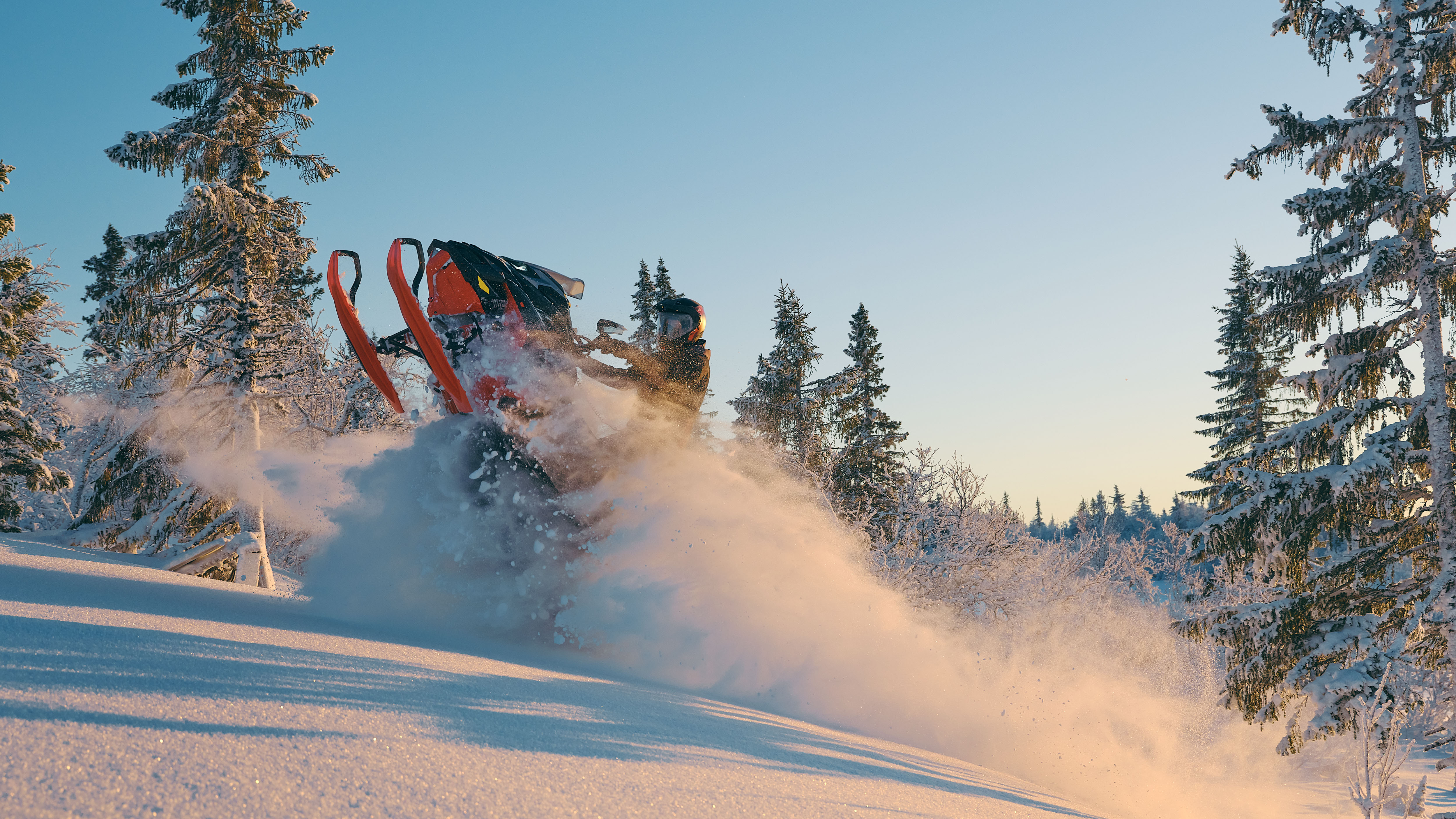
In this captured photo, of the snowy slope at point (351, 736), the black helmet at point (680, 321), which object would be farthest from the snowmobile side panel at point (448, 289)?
the snowy slope at point (351, 736)

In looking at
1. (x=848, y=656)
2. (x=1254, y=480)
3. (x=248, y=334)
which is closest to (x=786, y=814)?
(x=848, y=656)

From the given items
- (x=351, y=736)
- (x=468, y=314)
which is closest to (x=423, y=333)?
(x=468, y=314)

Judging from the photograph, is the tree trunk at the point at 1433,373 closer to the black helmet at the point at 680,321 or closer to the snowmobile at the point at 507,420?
the black helmet at the point at 680,321

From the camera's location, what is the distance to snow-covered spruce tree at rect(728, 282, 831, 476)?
2792cm

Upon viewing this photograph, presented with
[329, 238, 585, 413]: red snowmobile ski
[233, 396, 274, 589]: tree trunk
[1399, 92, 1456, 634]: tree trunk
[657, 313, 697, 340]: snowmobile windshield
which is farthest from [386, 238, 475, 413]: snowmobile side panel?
[1399, 92, 1456, 634]: tree trunk

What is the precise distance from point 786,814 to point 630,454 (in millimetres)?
4229

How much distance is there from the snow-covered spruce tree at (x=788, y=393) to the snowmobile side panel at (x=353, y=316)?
20.8 meters

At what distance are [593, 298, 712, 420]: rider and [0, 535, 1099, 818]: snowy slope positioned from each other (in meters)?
2.56

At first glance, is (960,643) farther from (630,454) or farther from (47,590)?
(47,590)

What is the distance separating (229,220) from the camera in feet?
40.8

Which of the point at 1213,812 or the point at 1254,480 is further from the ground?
the point at 1254,480

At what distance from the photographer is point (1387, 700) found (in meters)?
6.89

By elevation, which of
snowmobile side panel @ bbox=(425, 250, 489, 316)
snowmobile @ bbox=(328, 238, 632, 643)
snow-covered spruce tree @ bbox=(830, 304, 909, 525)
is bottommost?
snowmobile @ bbox=(328, 238, 632, 643)

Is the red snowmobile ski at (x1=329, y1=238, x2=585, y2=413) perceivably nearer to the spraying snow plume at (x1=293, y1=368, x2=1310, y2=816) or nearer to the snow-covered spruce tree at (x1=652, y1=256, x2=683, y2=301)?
the spraying snow plume at (x1=293, y1=368, x2=1310, y2=816)
